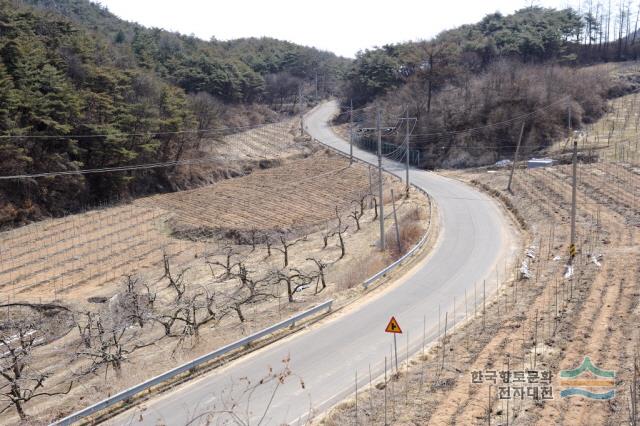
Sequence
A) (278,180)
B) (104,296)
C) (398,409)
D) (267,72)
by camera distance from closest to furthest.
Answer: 1. (398,409)
2. (104,296)
3. (278,180)
4. (267,72)

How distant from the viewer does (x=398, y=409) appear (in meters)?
11.2

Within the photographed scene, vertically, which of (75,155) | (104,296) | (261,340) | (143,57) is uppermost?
(143,57)

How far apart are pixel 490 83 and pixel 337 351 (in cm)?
4926

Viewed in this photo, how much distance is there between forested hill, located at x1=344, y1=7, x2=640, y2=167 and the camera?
2096 inches

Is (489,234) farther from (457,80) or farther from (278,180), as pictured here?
(457,80)

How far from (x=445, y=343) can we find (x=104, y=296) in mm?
17413

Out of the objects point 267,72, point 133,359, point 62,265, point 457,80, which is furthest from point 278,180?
point 267,72

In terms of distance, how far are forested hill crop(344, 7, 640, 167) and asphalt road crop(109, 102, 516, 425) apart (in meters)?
20.1

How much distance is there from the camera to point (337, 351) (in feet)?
48.9
